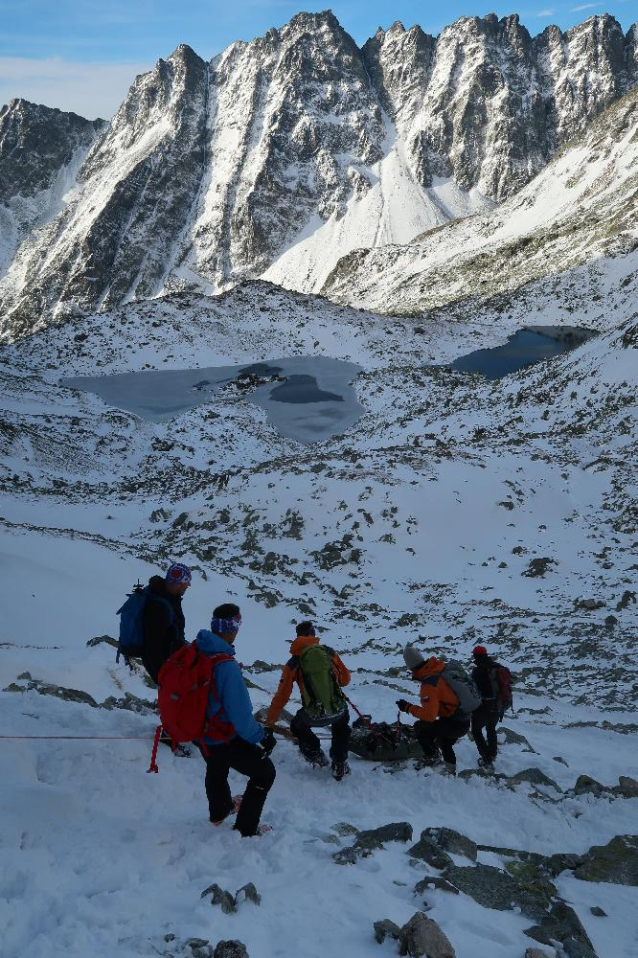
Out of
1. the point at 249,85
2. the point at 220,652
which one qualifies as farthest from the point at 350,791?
the point at 249,85

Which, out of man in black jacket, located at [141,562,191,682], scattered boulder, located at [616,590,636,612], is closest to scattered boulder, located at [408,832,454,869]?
man in black jacket, located at [141,562,191,682]

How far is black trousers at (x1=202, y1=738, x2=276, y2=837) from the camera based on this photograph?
4.70 m

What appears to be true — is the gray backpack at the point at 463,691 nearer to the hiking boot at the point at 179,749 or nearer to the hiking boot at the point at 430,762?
Answer: the hiking boot at the point at 430,762

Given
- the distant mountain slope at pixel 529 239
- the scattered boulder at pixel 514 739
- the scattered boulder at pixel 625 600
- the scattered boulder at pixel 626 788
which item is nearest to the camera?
the scattered boulder at pixel 626 788

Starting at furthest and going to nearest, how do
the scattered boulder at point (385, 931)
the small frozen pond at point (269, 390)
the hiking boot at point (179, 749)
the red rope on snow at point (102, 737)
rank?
the small frozen pond at point (269, 390) < the hiking boot at point (179, 749) < the red rope on snow at point (102, 737) < the scattered boulder at point (385, 931)

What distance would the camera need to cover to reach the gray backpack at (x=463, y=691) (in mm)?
6406

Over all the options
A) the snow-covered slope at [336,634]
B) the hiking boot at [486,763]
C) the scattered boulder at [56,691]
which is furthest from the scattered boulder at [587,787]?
the scattered boulder at [56,691]

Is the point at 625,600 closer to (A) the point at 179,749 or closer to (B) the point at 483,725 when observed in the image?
(B) the point at 483,725

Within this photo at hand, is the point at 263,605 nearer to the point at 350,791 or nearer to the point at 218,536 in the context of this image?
the point at 218,536

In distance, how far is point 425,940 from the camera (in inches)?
140

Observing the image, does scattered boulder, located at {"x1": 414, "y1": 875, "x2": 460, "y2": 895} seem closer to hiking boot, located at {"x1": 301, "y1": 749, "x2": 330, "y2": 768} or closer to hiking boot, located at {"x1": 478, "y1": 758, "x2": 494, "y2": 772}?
hiking boot, located at {"x1": 301, "y1": 749, "x2": 330, "y2": 768}

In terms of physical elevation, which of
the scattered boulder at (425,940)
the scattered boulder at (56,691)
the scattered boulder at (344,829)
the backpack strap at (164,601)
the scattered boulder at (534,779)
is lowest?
the scattered boulder at (56,691)

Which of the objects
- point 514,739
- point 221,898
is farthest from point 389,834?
point 514,739

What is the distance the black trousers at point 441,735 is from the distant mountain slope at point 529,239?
73449 mm
